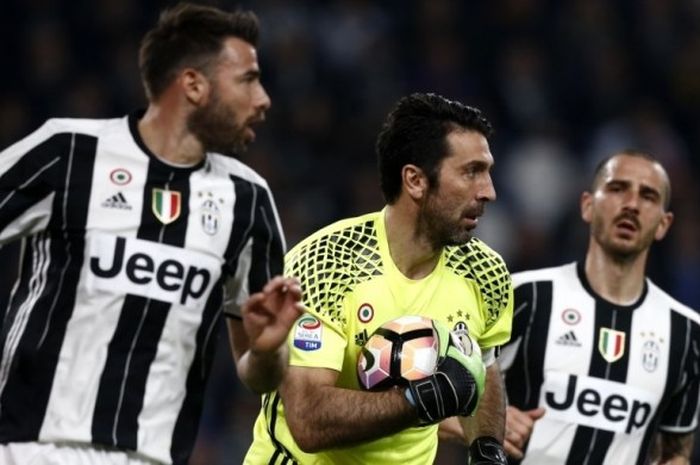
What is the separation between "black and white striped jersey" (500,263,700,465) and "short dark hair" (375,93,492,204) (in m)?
1.16

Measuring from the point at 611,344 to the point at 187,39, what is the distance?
7.17ft

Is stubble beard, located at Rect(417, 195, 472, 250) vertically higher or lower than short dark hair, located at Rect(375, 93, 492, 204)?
lower

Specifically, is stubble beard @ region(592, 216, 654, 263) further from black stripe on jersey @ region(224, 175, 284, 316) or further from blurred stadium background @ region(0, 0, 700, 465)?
blurred stadium background @ region(0, 0, 700, 465)

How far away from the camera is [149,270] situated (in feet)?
16.2

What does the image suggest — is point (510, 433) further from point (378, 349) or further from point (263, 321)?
point (263, 321)

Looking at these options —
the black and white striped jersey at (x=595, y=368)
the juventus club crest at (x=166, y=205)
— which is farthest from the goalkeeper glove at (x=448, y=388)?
the black and white striped jersey at (x=595, y=368)

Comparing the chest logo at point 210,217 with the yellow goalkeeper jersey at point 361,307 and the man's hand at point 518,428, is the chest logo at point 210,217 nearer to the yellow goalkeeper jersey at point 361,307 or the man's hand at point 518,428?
the yellow goalkeeper jersey at point 361,307

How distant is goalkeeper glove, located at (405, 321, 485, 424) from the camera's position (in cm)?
471

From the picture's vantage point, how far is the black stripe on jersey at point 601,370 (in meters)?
6.10

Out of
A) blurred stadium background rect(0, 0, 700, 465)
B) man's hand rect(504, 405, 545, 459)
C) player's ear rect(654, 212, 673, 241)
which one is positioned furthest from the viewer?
blurred stadium background rect(0, 0, 700, 465)

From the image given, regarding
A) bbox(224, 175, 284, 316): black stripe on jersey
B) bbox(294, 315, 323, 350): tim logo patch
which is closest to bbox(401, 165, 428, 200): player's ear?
bbox(224, 175, 284, 316): black stripe on jersey

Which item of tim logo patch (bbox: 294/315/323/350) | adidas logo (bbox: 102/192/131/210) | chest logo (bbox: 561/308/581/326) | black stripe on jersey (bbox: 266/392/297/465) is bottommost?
black stripe on jersey (bbox: 266/392/297/465)

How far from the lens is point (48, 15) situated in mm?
11281

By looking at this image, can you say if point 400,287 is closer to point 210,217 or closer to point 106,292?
point 210,217
